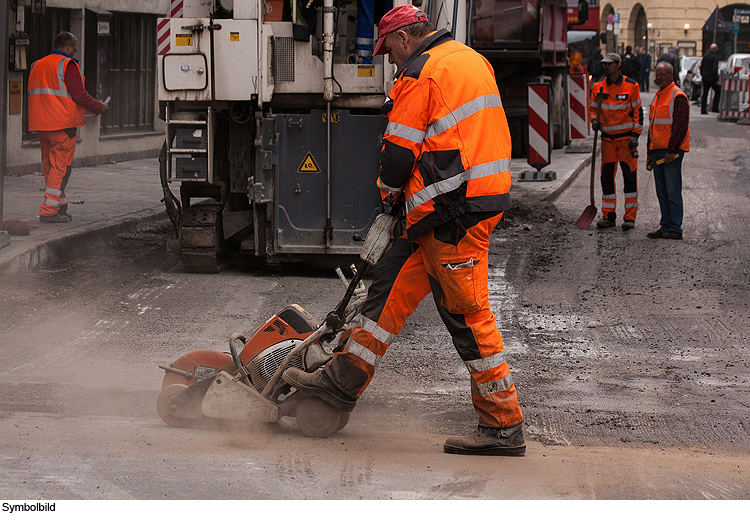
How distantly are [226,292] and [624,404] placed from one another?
338 cm

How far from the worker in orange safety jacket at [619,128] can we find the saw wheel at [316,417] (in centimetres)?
671

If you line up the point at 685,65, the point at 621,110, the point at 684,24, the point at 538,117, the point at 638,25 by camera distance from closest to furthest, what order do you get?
the point at 621,110, the point at 538,117, the point at 685,65, the point at 684,24, the point at 638,25

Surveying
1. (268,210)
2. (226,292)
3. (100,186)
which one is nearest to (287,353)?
(226,292)

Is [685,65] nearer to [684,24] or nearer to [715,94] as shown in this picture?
[715,94]

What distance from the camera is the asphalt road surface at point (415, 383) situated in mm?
3531

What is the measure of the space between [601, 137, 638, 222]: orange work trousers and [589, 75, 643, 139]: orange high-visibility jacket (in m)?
0.11

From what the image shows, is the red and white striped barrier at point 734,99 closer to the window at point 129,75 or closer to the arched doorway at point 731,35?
the window at point 129,75

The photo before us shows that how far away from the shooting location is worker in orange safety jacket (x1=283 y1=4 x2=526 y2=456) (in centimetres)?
369

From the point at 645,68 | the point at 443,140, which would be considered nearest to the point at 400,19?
the point at 443,140

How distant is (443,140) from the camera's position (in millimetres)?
3686

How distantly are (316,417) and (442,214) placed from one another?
1.05 metres

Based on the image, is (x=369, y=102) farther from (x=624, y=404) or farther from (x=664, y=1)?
(x=664, y=1)

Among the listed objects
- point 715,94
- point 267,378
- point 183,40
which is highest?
point 715,94

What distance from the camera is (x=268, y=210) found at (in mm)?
7434
